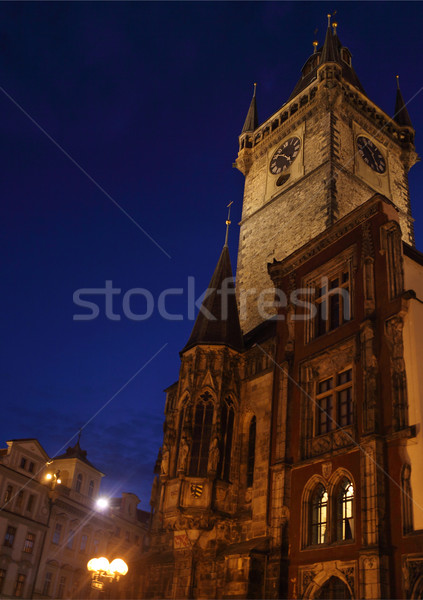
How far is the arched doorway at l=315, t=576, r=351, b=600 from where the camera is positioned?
16.0 metres

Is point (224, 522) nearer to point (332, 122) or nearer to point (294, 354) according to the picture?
point (294, 354)

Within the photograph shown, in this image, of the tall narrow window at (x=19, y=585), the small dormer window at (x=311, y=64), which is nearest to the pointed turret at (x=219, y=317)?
the small dormer window at (x=311, y=64)

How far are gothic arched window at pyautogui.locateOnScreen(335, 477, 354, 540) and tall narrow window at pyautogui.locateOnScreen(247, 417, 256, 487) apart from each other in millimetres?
5323

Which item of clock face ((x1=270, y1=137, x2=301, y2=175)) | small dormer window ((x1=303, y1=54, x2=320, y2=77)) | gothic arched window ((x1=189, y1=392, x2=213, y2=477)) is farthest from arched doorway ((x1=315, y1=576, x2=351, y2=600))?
small dormer window ((x1=303, y1=54, x2=320, y2=77))

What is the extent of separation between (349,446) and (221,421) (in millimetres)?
6628

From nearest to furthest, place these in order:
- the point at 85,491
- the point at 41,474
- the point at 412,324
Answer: the point at 412,324
the point at 41,474
the point at 85,491

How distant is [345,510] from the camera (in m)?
16.9

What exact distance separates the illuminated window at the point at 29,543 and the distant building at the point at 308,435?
70.2ft

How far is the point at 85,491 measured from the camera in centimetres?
5125

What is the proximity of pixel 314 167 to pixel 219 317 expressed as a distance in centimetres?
1191

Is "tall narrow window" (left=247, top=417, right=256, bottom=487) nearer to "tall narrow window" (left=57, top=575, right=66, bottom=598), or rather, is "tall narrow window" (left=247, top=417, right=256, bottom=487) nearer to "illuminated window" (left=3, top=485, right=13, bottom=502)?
"illuminated window" (left=3, top=485, right=13, bottom=502)

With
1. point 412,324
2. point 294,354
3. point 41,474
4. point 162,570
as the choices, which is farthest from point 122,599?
point 41,474

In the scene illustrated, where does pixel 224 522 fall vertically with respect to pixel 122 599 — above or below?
above

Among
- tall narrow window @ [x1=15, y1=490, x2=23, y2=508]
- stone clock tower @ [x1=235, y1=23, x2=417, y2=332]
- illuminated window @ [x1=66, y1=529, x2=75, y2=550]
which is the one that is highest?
stone clock tower @ [x1=235, y1=23, x2=417, y2=332]
